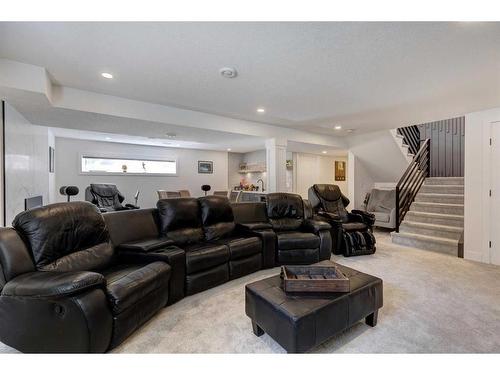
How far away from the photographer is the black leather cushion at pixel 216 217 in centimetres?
307

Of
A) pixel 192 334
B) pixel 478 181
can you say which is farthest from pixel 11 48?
pixel 478 181

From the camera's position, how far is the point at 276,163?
459 cm

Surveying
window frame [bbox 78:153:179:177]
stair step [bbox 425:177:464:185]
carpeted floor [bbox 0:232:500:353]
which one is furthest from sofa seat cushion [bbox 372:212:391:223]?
window frame [bbox 78:153:179:177]

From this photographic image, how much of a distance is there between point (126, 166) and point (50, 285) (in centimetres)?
570

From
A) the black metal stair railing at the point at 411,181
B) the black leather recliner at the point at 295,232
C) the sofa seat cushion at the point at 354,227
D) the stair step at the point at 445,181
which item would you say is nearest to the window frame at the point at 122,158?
the black leather recliner at the point at 295,232

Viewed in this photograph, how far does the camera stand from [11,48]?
189 centimetres

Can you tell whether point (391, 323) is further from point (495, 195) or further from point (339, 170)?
point (339, 170)

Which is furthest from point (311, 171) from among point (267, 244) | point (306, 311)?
point (306, 311)

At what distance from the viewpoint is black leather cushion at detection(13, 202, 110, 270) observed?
173 centimetres

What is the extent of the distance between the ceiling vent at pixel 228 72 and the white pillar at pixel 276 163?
2314mm

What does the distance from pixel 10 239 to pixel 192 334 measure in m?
1.52

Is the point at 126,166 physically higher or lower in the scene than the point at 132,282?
higher
